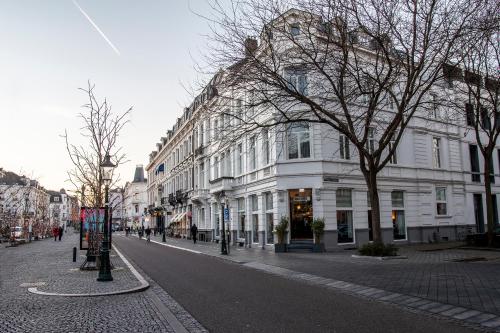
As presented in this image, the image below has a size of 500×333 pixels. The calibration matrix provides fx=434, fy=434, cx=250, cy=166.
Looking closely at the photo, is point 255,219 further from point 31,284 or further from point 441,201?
point 31,284

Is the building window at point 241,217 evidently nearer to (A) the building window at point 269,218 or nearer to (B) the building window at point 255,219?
(B) the building window at point 255,219

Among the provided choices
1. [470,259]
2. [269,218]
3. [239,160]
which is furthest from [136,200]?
[470,259]

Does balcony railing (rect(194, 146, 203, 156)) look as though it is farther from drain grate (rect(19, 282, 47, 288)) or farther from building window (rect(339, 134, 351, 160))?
drain grate (rect(19, 282, 47, 288))

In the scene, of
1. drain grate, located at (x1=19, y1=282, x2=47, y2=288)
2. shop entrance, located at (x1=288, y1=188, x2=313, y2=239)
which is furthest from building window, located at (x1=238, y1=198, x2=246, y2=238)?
drain grate, located at (x1=19, y1=282, x2=47, y2=288)

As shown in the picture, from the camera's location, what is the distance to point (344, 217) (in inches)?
1004

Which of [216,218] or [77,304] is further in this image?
[216,218]

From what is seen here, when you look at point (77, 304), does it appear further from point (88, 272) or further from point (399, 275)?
point (399, 275)

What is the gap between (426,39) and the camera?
15727 millimetres

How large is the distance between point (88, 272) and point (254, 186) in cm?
1494

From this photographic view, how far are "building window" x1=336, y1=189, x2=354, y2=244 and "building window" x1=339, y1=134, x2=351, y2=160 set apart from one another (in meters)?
2.06

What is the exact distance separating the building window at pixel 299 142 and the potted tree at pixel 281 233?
3.81 m

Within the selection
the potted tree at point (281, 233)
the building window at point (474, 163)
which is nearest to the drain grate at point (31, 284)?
the potted tree at point (281, 233)

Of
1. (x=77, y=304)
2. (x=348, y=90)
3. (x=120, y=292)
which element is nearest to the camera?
(x=77, y=304)

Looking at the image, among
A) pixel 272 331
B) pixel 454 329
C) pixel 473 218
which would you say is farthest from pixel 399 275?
pixel 473 218
